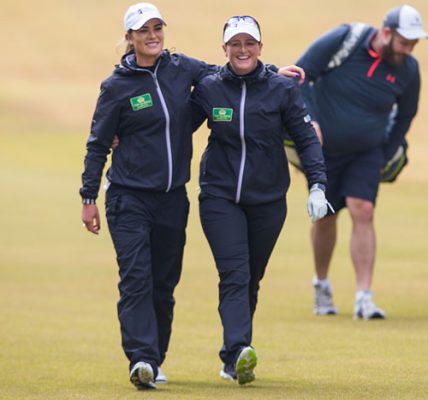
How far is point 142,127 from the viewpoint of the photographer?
8.66 m

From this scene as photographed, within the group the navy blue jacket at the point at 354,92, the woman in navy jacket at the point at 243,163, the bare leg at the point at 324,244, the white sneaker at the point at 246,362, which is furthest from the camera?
the bare leg at the point at 324,244

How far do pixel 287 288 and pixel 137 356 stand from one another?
653 centimetres

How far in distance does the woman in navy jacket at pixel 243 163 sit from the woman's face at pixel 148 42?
1.17 ft

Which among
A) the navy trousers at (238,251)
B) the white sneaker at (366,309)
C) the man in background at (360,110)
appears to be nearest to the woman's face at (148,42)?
the navy trousers at (238,251)

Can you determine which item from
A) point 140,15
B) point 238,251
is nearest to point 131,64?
point 140,15

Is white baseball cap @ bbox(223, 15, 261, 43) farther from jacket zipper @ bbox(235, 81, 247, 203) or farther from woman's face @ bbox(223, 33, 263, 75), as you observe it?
jacket zipper @ bbox(235, 81, 247, 203)

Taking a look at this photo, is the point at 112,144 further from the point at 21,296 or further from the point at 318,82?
the point at 21,296

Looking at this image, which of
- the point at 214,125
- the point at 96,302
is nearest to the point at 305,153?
the point at 214,125

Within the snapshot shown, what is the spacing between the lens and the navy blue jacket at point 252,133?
28.3 ft

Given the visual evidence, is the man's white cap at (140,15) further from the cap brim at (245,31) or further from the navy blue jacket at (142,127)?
the cap brim at (245,31)

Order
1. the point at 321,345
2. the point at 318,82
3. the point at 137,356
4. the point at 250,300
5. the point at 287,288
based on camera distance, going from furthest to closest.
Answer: the point at 287,288
the point at 318,82
the point at 321,345
the point at 250,300
the point at 137,356

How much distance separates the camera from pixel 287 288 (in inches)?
586

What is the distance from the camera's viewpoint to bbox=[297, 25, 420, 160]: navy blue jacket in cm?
1231

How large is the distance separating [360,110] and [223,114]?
13.6ft
